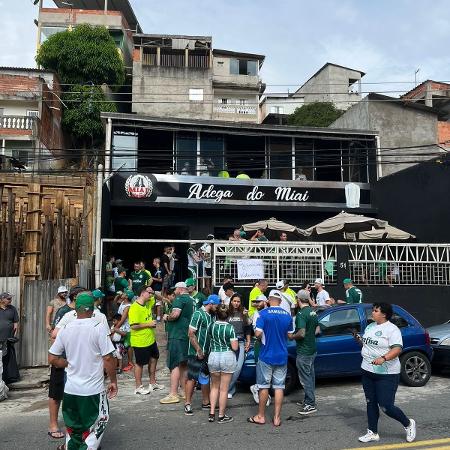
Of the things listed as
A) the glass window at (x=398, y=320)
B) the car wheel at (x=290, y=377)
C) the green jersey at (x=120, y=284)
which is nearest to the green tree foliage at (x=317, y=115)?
the green jersey at (x=120, y=284)

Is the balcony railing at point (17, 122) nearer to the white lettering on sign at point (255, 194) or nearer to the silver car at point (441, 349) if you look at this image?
the white lettering on sign at point (255, 194)

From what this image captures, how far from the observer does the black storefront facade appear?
19.2 metres

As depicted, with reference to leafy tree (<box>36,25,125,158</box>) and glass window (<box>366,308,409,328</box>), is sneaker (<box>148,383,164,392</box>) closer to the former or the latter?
glass window (<box>366,308,409,328</box>)

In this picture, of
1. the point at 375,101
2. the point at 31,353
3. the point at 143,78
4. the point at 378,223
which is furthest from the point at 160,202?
the point at 143,78

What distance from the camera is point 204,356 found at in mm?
6637

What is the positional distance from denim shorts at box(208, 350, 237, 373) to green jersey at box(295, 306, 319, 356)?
3.41 ft

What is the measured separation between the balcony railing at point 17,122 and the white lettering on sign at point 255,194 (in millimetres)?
15894

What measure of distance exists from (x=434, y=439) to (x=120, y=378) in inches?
229

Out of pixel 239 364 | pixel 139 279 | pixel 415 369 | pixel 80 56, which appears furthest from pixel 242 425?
pixel 80 56

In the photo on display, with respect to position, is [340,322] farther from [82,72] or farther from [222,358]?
[82,72]

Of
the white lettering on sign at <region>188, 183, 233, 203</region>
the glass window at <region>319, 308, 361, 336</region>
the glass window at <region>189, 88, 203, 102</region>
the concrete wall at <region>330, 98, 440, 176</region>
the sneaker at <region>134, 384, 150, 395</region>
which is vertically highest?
the glass window at <region>189, 88, 203, 102</region>

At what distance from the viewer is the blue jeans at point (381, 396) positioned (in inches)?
211

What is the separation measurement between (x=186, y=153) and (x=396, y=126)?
1092 centimetres

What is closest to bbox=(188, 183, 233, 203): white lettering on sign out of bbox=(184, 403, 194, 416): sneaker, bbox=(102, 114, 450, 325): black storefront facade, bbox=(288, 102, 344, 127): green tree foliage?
bbox=(102, 114, 450, 325): black storefront facade
